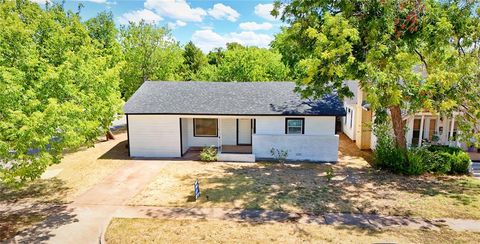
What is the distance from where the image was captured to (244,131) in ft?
74.5

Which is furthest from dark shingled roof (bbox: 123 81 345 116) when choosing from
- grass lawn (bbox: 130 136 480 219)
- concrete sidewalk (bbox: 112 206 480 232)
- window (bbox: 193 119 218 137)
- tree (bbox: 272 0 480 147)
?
concrete sidewalk (bbox: 112 206 480 232)

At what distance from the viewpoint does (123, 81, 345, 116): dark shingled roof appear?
1972 centimetres

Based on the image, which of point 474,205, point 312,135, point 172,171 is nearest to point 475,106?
point 474,205

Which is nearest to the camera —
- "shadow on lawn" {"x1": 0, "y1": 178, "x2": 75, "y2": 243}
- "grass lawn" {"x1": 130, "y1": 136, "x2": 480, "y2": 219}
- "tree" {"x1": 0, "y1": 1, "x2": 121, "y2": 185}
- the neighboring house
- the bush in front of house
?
"tree" {"x1": 0, "y1": 1, "x2": 121, "y2": 185}

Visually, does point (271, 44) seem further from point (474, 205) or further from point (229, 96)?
point (474, 205)

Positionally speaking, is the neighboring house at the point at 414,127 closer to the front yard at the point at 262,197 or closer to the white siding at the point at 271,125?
the front yard at the point at 262,197

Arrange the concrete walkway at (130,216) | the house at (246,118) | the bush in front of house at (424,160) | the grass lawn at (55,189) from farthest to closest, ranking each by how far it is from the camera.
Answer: the house at (246,118) < the bush in front of house at (424,160) < the grass lawn at (55,189) < the concrete walkway at (130,216)

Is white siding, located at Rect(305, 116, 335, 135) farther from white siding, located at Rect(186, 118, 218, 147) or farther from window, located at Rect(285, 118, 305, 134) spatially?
white siding, located at Rect(186, 118, 218, 147)

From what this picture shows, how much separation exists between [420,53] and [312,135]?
280 inches

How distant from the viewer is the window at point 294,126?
19719 mm

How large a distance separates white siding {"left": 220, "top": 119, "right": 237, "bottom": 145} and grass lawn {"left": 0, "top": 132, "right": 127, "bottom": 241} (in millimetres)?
6747

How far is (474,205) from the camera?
42.1 feet

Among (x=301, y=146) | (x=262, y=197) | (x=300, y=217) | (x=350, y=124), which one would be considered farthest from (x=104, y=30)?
(x=300, y=217)

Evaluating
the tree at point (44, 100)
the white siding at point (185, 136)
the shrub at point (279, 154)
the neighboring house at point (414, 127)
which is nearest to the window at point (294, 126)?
the shrub at point (279, 154)
